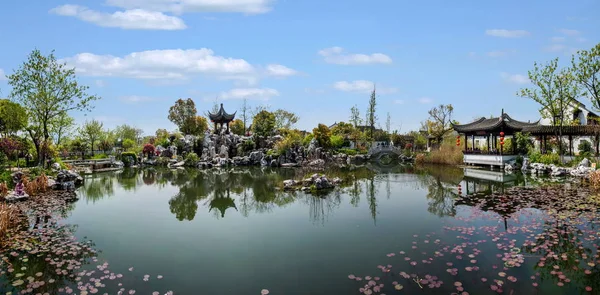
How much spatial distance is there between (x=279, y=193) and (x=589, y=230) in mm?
10264

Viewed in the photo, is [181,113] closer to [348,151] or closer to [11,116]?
[348,151]

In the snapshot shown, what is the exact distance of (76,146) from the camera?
3706cm

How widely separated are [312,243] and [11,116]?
2250 cm

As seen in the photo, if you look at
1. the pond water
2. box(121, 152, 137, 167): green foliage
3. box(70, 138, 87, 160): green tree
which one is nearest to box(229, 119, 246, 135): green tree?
box(121, 152, 137, 167): green foliage

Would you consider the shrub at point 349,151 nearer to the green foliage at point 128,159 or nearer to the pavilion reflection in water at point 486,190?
the pavilion reflection in water at point 486,190

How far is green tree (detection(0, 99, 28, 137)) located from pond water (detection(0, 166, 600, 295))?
38.9 feet

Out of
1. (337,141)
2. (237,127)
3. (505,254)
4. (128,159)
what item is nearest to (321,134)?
(337,141)

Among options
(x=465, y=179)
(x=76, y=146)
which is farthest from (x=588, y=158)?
(x=76, y=146)

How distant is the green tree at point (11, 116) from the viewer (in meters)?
21.8

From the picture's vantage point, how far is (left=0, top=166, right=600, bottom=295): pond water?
18.5 ft

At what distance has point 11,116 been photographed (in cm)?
2191

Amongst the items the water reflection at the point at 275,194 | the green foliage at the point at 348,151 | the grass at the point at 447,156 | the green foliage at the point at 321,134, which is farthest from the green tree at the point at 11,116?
the grass at the point at 447,156

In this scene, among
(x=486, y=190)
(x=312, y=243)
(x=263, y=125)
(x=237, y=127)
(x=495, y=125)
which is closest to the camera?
(x=312, y=243)

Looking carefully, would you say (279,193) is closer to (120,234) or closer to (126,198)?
(126,198)
